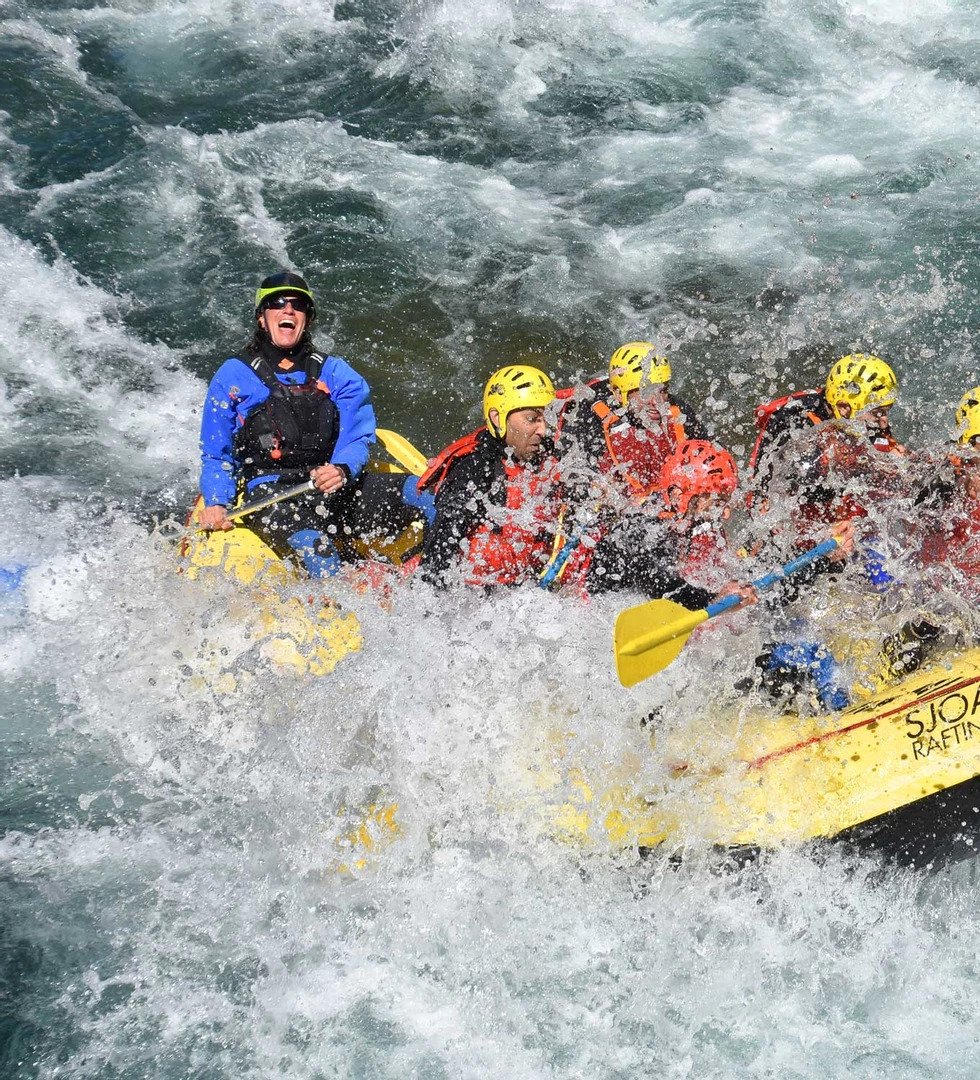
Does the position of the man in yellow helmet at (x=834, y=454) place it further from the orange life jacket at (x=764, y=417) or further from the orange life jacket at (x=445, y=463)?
the orange life jacket at (x=445, y=463)

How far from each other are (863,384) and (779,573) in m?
1.23

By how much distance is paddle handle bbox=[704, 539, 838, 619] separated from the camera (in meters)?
4.82

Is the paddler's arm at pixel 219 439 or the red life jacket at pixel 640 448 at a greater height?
the red life jacket at pixel 640 448

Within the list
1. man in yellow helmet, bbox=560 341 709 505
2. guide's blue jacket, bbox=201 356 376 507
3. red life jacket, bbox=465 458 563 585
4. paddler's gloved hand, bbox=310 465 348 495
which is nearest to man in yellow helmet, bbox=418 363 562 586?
red life jacket, bbox=465 458 563 585

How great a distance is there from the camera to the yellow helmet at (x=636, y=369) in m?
5.70

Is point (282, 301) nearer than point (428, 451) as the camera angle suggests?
Yes

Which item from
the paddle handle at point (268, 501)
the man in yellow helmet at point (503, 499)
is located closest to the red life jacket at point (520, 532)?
the man in yellow helmet at point (503, 499)

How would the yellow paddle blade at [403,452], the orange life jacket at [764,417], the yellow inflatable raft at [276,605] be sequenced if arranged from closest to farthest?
the yellow inflatable raft at [276,605] < the orange life jacket at [764,417] < the yellow paddle blade at [403,452]

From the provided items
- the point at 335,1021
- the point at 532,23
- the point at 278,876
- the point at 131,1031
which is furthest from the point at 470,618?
the point at 532,23

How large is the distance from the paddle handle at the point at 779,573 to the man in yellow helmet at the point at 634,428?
81cm

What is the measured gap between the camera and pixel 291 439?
5.76 meters

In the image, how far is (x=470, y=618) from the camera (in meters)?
5.14

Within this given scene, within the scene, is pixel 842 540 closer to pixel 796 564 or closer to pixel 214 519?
pixel 796 564

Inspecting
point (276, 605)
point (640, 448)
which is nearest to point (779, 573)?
point (640, 448)
